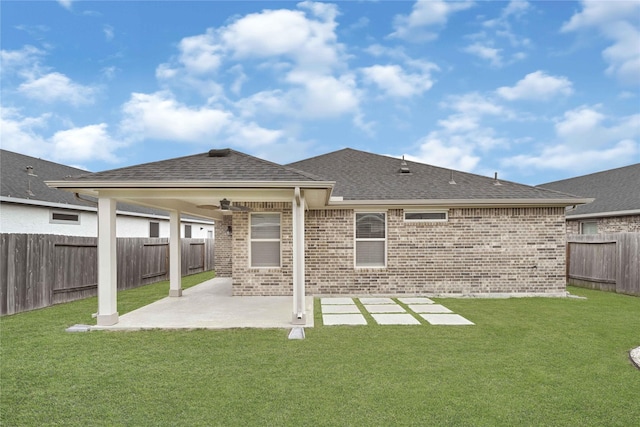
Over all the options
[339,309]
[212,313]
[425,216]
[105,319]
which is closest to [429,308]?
[339,309]

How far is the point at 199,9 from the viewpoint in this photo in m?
11.9

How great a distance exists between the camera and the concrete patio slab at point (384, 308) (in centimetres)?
814

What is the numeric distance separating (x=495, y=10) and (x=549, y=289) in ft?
30.3

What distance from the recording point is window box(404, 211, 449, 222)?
412 inches

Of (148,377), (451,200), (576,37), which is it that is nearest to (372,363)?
(148,377)

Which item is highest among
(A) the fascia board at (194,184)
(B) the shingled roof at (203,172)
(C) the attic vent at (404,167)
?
(C) the attic vent at (404,167)

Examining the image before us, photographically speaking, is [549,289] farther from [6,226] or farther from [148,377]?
[6,226]

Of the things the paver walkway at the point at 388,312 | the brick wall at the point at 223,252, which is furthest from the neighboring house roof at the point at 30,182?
the paver walkway at the point at 388,312

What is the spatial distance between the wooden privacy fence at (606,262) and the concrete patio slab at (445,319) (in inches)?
275

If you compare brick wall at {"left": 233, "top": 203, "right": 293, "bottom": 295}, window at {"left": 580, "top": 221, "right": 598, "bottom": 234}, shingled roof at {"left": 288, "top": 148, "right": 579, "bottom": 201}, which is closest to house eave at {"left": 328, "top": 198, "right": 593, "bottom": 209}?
shingled roof at {"left": 288, "top": 148, "right": 579, "bottom": 201}

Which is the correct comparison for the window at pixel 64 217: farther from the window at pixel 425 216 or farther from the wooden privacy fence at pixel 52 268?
the window at pixel 425 216

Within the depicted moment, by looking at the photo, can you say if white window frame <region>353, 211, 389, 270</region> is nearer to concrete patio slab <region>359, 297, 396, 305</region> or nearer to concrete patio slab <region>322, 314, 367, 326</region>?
concrete patio slab <region>359, 297, 396, 305</region>

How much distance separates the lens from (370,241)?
34.4 feet

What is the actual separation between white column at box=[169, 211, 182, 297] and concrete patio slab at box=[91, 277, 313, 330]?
0.32 m
